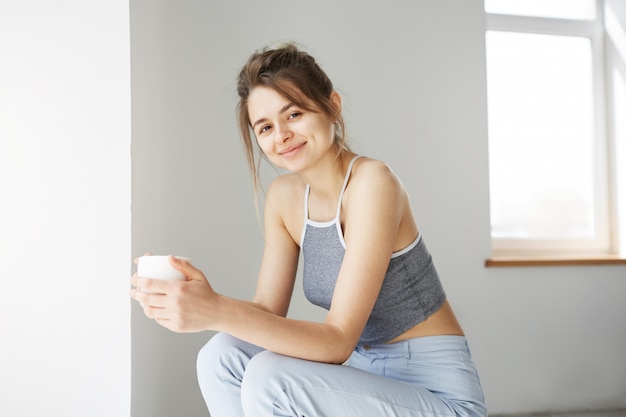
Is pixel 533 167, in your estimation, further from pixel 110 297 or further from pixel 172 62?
pixel 110 297

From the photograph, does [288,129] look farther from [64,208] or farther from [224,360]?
[64,208]

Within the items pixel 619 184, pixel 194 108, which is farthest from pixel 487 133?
pixel 194 108

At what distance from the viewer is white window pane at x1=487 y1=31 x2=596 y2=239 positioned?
2.92 meters

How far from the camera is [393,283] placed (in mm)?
1258

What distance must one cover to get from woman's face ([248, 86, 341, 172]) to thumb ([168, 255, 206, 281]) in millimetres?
365

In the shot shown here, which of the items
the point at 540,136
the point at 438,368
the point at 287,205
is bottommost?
the point at 438,368

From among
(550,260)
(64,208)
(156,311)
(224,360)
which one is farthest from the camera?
(550,260)

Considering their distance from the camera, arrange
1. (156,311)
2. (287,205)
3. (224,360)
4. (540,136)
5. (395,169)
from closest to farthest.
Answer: (156,311) → (224,360) → (287,205) → (395,169) → (540,136)

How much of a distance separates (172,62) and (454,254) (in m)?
1.37

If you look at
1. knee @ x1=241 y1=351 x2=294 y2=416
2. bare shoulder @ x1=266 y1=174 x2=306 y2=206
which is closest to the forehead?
bare shoulder @ x1=266 y1=174 x2=306 y2=206

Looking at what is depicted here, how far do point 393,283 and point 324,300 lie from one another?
178 millimetres

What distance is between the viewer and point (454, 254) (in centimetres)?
262

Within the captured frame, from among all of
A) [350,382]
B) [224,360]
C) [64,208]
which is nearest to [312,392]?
[350,382]

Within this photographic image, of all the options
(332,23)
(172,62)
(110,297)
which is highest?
(332,23)
